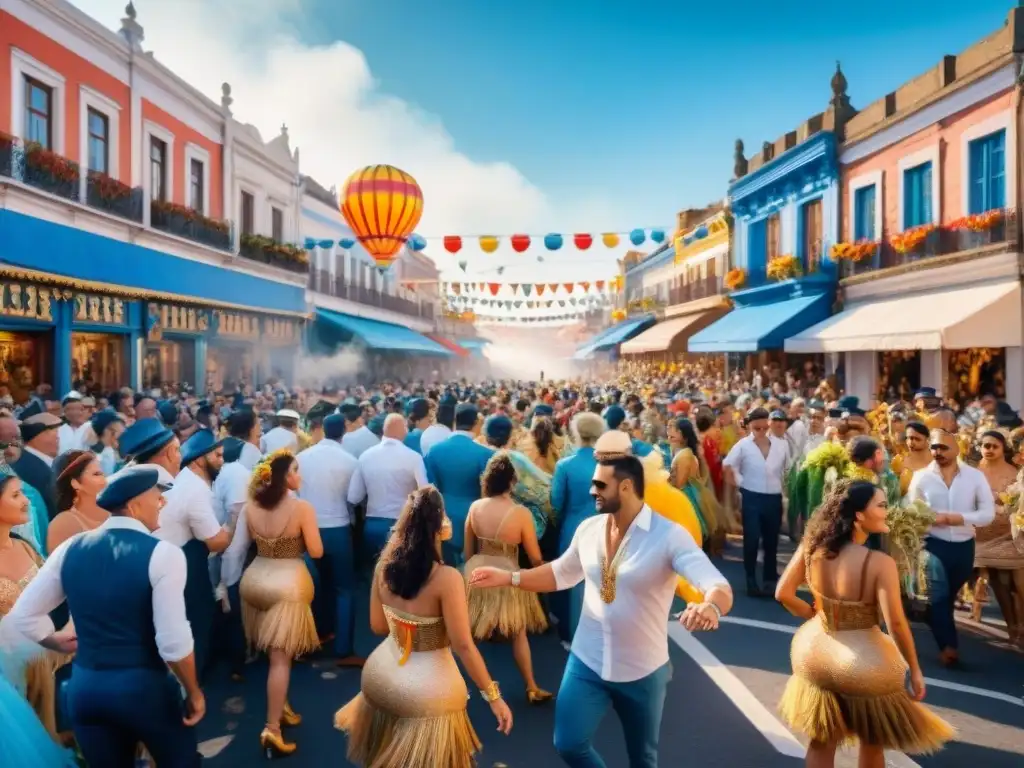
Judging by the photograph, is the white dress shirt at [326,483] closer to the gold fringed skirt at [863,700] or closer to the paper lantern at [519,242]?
the gold fringed skirt at [863,700]

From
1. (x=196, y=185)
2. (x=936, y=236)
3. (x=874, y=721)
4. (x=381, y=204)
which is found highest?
(x=196, y=185)

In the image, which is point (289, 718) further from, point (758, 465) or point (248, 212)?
point (248, 212)

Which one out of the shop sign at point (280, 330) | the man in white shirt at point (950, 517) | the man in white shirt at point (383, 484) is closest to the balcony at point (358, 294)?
the shop sign at point (280, 330)

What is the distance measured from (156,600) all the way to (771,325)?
2009cm

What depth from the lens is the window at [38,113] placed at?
15273mm

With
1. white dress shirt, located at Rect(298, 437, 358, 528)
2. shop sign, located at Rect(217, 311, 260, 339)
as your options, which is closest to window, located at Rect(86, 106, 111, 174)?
shop sign, located at Rect(217, 311, 260, 339)

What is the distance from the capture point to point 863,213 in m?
20.4

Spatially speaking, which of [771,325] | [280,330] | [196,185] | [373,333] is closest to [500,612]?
[771,325]

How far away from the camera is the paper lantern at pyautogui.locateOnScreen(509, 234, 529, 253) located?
869 inches

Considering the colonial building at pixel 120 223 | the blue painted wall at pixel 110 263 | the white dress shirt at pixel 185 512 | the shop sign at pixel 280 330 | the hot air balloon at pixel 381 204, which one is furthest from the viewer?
the shop sign at pixel 280 330

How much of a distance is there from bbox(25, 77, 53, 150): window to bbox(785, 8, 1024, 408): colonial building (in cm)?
1717

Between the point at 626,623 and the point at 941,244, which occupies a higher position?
the point at 941,244

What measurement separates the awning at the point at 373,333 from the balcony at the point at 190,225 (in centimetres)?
671

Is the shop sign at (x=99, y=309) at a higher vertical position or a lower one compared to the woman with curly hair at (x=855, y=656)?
higher
